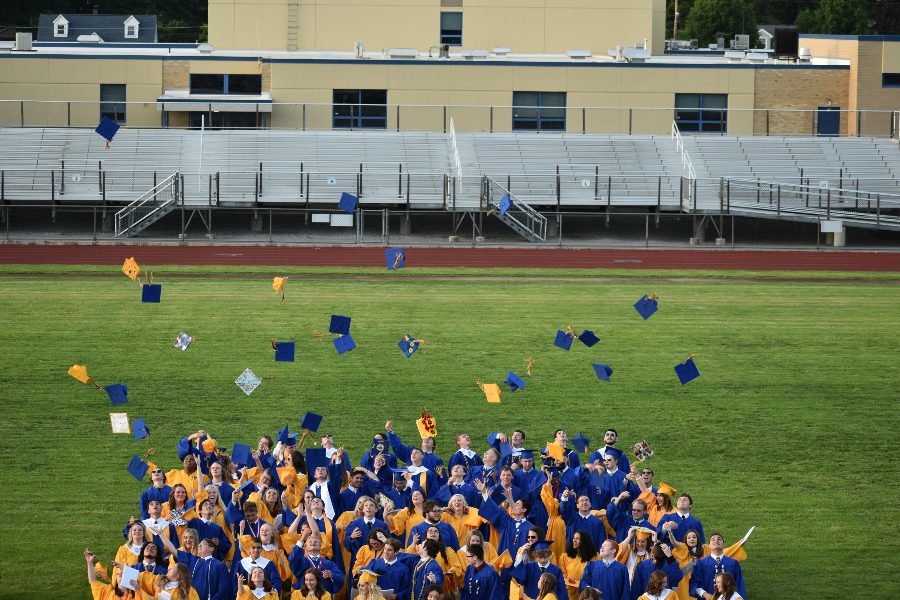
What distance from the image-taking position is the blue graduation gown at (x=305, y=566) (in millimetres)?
10992

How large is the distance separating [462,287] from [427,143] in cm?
1785

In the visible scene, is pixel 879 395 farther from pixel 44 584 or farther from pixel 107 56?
pixel 107 56

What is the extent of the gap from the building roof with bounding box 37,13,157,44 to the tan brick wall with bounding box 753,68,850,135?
38.4 meters

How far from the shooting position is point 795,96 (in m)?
51.2

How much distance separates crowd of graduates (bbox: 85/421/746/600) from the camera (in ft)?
35.0

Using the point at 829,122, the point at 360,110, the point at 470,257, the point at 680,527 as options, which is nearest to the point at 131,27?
the point at 360,110

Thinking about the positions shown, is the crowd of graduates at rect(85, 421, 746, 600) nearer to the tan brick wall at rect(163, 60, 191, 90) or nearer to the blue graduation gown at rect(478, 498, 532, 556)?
the blue graduation gown at rect(478, 498, 532, 556)

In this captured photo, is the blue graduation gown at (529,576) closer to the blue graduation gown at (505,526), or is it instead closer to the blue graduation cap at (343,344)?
the blue graduation gown at (505,526)

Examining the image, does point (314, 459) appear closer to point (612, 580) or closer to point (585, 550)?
point (585, 550)

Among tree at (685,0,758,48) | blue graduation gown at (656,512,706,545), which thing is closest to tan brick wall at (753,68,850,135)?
tree at (685,0,758,48)

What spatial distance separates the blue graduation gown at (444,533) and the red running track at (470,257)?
2367cm

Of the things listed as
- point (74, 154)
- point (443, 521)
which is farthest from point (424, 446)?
point (74, 154)

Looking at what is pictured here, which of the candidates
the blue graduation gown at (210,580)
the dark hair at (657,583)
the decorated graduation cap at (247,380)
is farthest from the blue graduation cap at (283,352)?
the dark hair at (657,583)

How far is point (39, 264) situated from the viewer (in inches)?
1326
